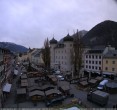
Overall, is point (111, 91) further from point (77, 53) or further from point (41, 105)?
point (77, 53)

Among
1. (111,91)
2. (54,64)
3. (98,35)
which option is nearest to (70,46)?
(54,64)

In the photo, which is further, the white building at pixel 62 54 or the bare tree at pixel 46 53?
the bare tree at pixel 46 53

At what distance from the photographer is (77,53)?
6850 cm

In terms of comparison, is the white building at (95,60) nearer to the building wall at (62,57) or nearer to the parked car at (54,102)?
the building wall at (62,57)

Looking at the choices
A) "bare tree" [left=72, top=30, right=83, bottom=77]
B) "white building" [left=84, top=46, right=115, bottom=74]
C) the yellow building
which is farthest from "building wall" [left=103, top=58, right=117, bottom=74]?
"bare tree" [left=72, top=30, right=83, bottom=77]

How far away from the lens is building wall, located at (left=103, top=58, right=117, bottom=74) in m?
63.0

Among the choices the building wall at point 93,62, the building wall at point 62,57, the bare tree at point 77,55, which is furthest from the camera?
the building wall at point 62,57

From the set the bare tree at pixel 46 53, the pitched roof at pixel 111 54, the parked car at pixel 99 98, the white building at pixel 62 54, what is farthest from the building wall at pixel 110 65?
the bare tree at pixel 46 53

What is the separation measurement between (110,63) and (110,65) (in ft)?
1.96

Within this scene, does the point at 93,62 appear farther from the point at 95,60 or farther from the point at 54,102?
the point at 54,102

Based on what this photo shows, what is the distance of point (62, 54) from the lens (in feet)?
283

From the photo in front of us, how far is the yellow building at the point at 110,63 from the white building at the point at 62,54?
56.1 ft

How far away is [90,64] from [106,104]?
3498cm

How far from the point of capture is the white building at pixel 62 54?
80188 millimetres
